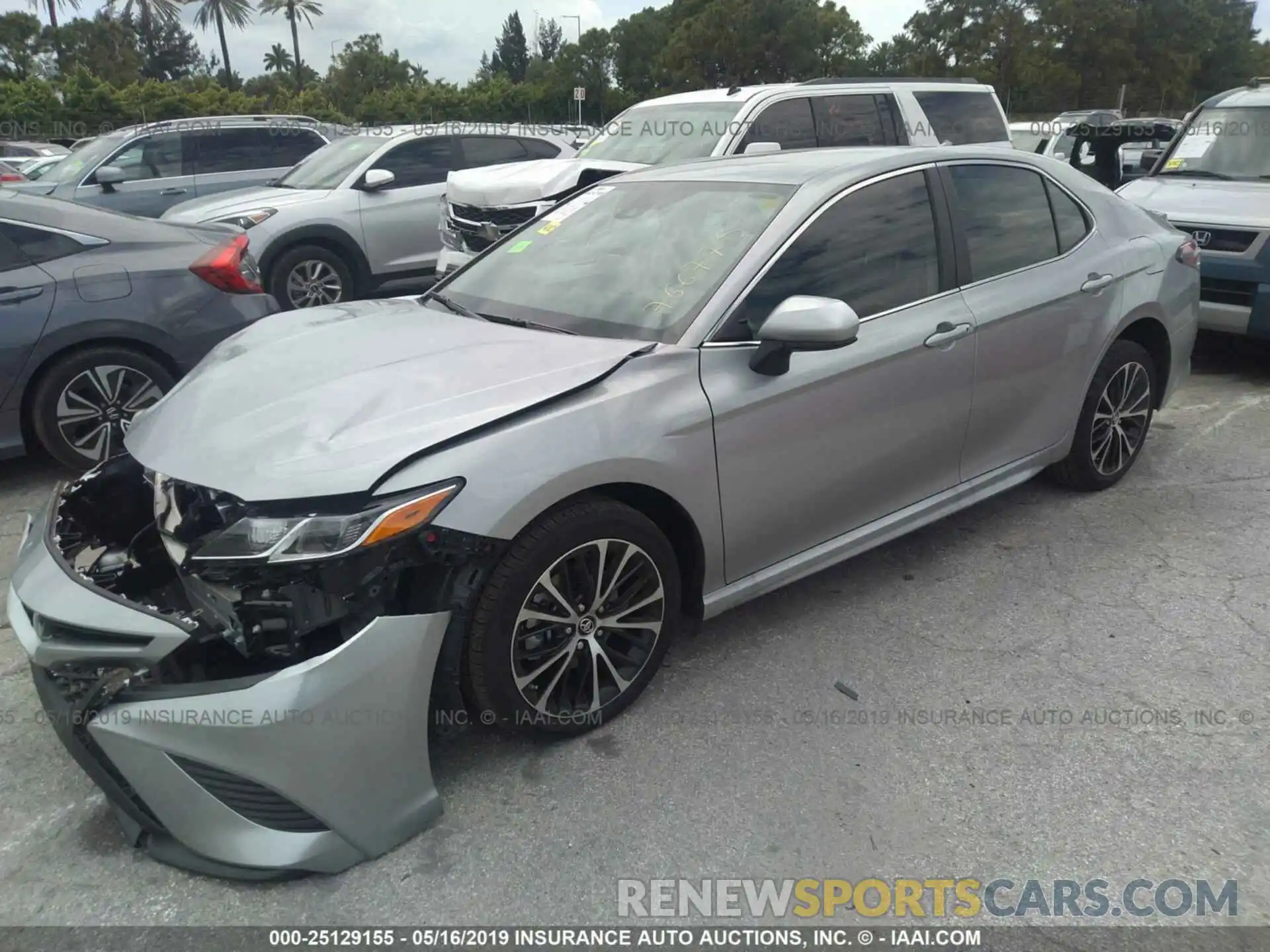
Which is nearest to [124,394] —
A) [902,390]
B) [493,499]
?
[493,499]

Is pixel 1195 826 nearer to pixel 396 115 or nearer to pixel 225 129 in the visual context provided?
pixel 225 129

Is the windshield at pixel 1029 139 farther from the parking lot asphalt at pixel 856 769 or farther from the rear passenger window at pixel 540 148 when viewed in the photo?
the parking lot asphalt at pixel 856 769

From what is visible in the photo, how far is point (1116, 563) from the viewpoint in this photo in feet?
13.4

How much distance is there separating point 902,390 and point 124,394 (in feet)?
13.0

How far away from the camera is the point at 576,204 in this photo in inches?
161

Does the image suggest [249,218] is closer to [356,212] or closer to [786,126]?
[356,212]

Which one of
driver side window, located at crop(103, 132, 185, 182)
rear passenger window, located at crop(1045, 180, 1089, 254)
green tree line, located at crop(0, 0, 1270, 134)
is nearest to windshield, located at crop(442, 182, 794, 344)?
rear passenger window, located at crop(1045, 180, 1089, 254)

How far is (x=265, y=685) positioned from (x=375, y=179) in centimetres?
741

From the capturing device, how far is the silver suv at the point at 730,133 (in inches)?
283

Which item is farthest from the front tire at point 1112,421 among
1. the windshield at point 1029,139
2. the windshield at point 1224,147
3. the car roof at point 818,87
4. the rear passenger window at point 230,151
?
the rear passenger window at point 230,151

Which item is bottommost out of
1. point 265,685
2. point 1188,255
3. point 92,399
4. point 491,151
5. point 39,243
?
point 265,685

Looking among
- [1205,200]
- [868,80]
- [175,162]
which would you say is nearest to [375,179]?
[175,162]

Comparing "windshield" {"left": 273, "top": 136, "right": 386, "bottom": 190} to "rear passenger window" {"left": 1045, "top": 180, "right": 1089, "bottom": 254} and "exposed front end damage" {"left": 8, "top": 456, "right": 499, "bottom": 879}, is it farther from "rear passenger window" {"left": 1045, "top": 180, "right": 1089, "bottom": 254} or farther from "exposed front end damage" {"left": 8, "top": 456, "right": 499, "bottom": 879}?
"exposed front end damage" {"left": 8, "top": 456, "right": 499, "bottom": 879}

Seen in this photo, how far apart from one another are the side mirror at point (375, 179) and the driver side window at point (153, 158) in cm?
339
